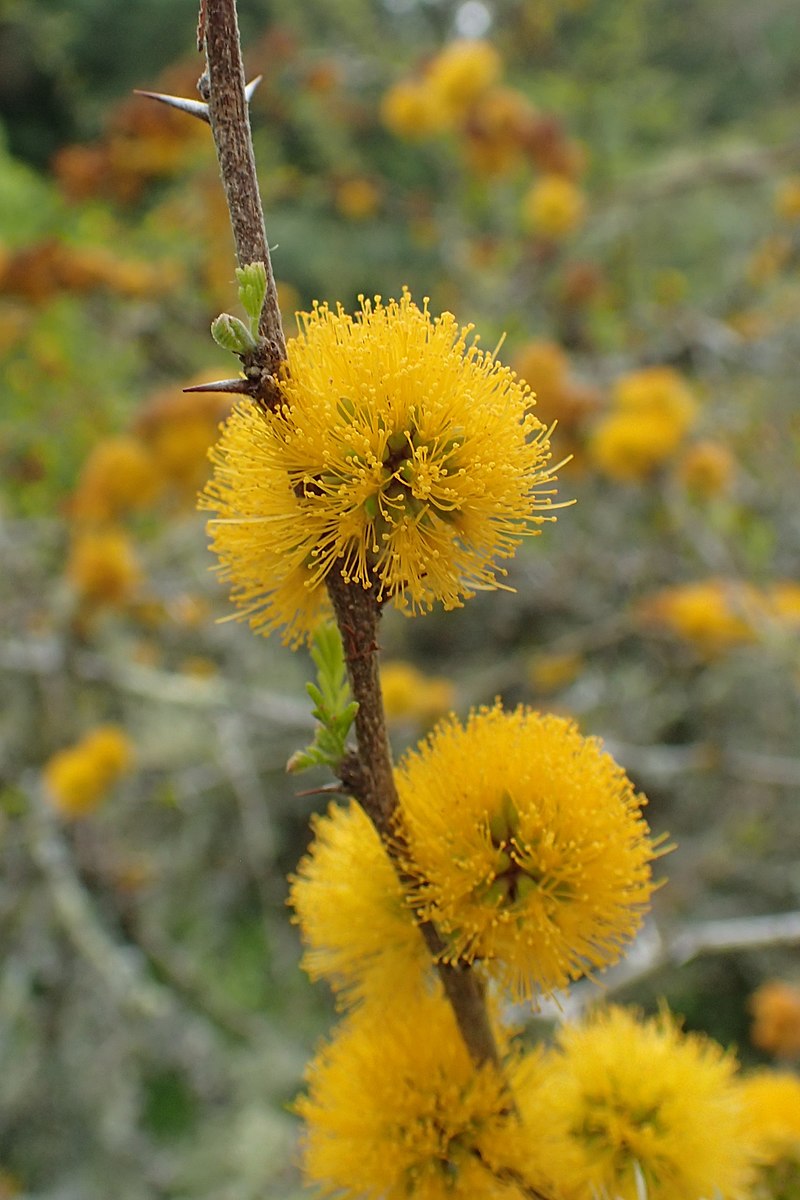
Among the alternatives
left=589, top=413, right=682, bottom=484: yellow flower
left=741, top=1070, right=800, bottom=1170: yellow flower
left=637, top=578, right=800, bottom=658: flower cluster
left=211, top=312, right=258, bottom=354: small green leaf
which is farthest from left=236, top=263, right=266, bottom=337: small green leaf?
left=589, top=413, right=682, bottom=484: yellow flower

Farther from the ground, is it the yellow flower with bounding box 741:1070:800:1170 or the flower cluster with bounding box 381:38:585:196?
the flower cluster with bounding box 381:38:585:196

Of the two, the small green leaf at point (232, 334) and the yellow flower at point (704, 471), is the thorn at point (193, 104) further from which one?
the yellow flower at point (704, 471)

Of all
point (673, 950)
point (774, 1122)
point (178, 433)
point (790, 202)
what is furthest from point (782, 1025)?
point (790, 202)

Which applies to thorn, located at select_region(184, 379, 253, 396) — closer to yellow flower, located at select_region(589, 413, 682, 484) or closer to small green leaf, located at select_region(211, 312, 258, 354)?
small green leaf, located at select_region(211, 312, 258, 354)

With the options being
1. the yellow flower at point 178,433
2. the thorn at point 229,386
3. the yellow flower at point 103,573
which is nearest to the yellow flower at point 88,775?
the yellow flower at point 103,573

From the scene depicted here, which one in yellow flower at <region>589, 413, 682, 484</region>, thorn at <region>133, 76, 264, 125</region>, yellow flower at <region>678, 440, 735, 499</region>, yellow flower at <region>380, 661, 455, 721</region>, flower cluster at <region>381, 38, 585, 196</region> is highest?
flower cluster at <region>381, 38, 585, 196</region>

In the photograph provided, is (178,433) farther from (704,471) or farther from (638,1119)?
(638,1119)
